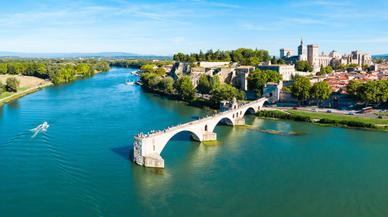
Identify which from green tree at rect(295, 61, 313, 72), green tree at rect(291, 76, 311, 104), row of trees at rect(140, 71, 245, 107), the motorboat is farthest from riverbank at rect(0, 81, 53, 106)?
green tree at rect(295, 61, 313, 72)

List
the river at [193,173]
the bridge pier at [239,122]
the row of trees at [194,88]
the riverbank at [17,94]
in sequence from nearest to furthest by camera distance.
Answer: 1. the river at [193,173]
2. the bridge pier at [239,122]
3. the row of trees at [194,88]
4. the riverbank at [17,94]

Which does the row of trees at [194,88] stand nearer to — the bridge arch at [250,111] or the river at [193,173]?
the bridge arch at [250,111]

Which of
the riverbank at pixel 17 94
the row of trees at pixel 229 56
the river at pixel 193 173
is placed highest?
the row of trees at pixel 229 56

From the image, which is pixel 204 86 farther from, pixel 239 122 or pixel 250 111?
pixel 239 122

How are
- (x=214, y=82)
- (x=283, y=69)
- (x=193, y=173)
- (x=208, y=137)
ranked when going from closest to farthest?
(x=193, y=173), (x=208, y=137), (x=214, y=82), (x=283, y=69)

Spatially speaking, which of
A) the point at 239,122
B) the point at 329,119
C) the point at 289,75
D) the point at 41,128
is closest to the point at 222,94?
the point at 239,122

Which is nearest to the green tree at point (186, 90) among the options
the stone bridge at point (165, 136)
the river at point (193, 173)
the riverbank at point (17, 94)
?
the stone bridge at point (165, 136)

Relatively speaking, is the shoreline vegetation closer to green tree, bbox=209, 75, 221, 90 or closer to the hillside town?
the hillside town
